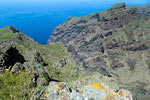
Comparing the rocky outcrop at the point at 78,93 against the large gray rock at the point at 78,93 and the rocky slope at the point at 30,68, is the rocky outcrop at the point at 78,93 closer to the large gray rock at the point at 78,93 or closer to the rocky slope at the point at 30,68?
the large gray rock at the point at 78,93

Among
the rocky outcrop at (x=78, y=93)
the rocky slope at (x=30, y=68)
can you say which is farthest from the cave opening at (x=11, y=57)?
the rocky outcrop at (x=78, y=93)

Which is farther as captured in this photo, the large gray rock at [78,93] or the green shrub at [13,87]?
the large gray rock at [78,93]

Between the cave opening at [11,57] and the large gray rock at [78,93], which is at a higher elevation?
the cave opening at [11,57]

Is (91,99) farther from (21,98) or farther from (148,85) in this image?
(148,85)

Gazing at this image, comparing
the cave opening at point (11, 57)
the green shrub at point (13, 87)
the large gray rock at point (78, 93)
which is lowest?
the large gray rock at point (78, 93)

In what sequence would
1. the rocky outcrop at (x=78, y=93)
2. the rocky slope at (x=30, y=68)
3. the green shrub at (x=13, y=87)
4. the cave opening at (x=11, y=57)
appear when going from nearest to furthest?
the green shrub at (x=13, y=87), the rocky slope at (x=30, y=68), the rocky outcrop at (x=78, y=93), the cave opening at (x=11, y=57)

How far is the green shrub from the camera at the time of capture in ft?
39.0

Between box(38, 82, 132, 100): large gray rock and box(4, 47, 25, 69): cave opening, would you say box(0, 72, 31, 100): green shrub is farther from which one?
box(4, 47, 25, 69): cave opening

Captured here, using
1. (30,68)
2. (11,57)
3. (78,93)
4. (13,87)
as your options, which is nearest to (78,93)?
(78,93)

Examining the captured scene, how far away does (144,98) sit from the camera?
178m

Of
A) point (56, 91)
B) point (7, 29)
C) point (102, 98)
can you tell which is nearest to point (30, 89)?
point (56, 91)

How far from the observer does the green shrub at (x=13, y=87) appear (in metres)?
11.9

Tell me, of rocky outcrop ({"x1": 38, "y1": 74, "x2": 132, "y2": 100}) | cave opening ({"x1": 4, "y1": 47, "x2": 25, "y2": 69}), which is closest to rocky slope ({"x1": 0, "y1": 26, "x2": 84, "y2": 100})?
cave opening ({"x1": 4, "y1": 47, "x2": 25, "y2": 69})

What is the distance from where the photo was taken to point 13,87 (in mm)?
12094
